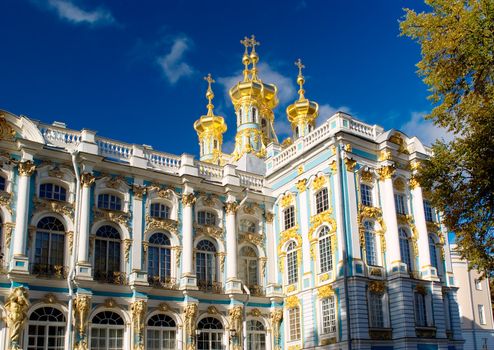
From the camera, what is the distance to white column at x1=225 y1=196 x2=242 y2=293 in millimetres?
25828

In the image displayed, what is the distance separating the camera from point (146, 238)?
25.0m

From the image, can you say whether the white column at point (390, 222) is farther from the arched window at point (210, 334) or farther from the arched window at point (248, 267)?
the arched window at point (210, 334)

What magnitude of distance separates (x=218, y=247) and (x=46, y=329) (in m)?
7.95

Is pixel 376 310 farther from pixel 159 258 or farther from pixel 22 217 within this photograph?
pixel 22 217

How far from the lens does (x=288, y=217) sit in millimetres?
27969

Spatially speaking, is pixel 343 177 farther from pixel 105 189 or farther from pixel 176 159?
pixel 105 189

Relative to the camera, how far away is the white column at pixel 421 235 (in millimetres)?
25203

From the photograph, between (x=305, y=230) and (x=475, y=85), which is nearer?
(x=475, y=85)

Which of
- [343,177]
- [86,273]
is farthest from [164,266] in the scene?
[343,177]

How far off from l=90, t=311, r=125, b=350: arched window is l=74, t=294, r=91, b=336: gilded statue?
1.92ft

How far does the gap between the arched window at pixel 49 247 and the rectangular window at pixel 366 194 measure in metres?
11.8

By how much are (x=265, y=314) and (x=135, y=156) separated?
28.2 ft

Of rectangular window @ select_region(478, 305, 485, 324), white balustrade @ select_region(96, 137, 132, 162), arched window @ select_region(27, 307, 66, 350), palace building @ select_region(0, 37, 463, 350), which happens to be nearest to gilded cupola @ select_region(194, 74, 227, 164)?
palace building @ select_region(0, 37, 463, 350)

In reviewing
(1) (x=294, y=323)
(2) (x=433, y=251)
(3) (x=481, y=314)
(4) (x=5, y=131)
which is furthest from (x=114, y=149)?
(3) (x=481, y=314)
